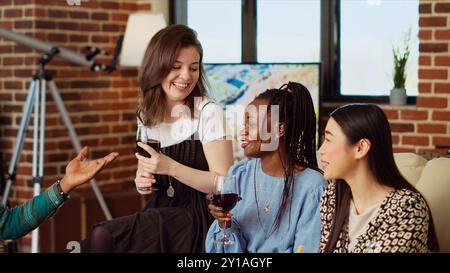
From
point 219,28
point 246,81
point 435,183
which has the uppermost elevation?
point 219,28

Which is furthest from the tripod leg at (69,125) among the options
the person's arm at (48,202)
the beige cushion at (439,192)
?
the beige cushion at (439,192)

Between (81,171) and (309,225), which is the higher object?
(81,171)

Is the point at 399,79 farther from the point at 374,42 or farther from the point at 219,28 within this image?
the point at 219,28

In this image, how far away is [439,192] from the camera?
6.68ft

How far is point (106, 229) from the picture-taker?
2389 millimetres

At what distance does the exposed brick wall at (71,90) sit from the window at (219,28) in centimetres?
34

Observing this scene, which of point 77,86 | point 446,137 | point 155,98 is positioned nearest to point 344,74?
point 446,137

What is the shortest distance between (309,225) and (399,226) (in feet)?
0.98

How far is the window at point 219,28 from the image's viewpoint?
4.62m

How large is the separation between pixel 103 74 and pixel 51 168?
63 centimetres

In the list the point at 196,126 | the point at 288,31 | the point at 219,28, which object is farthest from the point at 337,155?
the point at 219,28

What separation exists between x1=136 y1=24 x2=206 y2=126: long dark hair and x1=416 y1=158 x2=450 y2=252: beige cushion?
70 centimetres

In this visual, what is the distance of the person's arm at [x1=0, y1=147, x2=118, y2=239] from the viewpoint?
1.88 meters

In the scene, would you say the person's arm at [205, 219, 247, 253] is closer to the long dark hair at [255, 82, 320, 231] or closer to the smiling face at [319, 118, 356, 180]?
the long dark hair at [255, 82, 320, 231]
